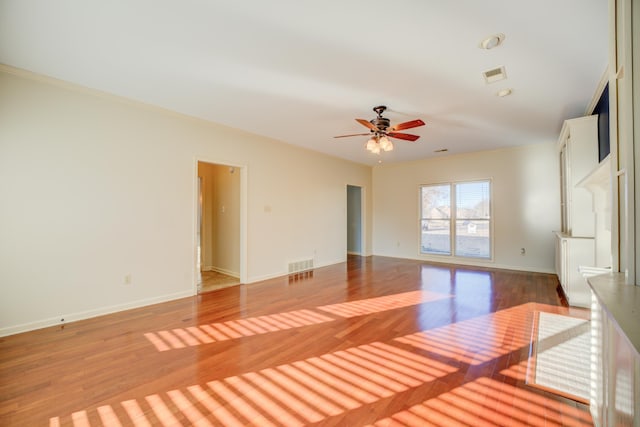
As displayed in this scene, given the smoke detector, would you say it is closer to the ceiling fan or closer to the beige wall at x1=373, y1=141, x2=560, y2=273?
the ceiling fan

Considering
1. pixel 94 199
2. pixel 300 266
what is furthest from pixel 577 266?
pixel 94 199

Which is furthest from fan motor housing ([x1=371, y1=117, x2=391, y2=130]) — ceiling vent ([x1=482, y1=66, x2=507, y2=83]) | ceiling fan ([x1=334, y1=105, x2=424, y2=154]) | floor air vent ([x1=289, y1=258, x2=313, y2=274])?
floor air vent ([x1=289, y1=258, x2=313, y2=274])

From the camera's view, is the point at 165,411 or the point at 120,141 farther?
the point at 120,141

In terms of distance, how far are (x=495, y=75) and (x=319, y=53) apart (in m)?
1.97

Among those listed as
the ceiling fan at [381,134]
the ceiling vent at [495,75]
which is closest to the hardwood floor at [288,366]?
the ceiling fan at [381,134]

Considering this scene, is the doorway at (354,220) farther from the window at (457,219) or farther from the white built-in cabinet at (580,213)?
the white built-in cabinet at (580,213)

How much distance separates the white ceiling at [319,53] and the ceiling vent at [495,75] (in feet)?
0.24

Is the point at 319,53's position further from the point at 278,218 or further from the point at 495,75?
the point at 278,218

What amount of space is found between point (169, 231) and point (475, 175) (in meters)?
6.70

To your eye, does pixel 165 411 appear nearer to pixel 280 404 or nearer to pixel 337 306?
pixel 280 404

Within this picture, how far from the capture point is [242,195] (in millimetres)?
4918

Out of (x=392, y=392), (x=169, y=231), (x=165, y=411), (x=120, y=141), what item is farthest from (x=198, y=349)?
(x=120, y=141)

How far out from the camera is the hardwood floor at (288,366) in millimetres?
1698

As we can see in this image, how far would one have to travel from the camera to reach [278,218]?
18.0 ft
